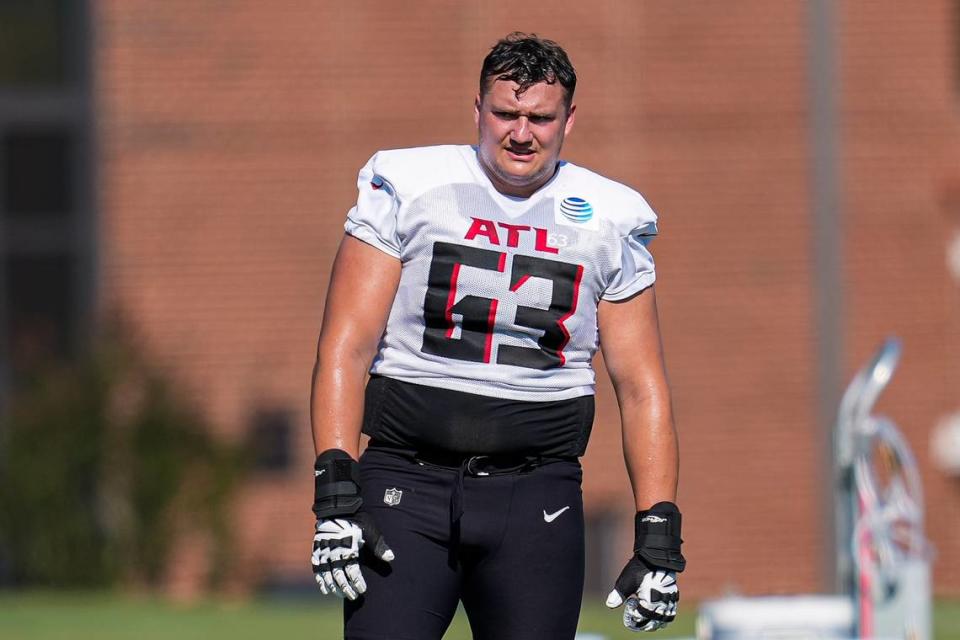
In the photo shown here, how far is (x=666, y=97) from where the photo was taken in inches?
487

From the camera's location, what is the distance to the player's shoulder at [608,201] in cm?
373

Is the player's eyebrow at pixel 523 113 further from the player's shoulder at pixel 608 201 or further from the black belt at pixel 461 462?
the black belt at pixel 461 462

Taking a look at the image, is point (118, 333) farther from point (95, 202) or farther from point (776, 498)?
point (776, 498)

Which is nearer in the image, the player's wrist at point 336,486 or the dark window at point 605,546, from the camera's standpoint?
the player's wrist at point 336,486

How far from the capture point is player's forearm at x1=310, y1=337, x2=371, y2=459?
3.59 metres

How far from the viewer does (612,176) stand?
40.6ft

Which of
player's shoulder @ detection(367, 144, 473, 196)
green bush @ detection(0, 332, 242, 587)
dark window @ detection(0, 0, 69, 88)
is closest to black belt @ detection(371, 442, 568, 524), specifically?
player's shoulder @ detection(367, 144, 473, 196)

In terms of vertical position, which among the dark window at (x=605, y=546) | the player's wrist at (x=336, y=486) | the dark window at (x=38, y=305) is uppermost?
the player's wrist at (x=336, y=486)

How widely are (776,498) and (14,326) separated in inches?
218

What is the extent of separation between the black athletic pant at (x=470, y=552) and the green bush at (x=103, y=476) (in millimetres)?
7792

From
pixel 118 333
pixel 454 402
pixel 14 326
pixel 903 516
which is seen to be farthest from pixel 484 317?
pixel 14 326

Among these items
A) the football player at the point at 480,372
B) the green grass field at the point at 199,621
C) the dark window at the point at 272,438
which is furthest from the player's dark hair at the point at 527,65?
the dark window at the point at 272,438

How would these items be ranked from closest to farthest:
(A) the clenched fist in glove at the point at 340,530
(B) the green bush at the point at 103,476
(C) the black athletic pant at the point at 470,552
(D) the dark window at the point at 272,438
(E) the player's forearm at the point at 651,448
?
1. (A) the clenched fist in glove at the point at 340,530
2. (C) the black athletic pant at the point at 470,552
3. (E) the player's forearm at the point at 651,448
4. (B) the green bush at the point at 103,476
5. (D) the dark window at the point at 272,438

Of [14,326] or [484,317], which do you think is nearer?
[484,317]
